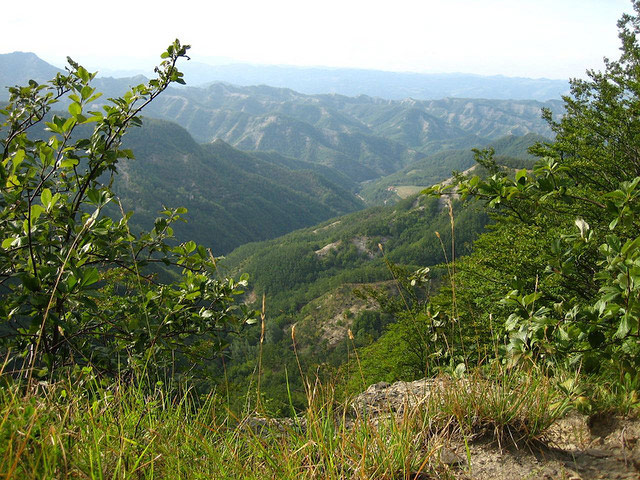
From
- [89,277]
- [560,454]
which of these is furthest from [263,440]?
[560,454]

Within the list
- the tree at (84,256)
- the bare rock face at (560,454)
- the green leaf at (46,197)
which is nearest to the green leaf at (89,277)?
the tree at (84,256)

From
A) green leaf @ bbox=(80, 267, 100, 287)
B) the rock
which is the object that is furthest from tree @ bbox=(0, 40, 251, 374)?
the rock

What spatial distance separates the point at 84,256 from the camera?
309cm

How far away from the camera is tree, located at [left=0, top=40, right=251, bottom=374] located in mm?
2941

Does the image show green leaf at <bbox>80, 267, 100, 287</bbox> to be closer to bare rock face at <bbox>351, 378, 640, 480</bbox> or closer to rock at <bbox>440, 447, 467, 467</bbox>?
bare rock face at <bbox>351, 378, 640, 480</bbox>

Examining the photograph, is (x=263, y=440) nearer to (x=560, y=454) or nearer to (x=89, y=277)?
(x=89, y=277)

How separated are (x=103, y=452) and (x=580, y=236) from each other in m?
3.06

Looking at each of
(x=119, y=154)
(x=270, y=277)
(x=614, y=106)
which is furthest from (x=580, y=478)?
(x=270, y=277)

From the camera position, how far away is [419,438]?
2146mm

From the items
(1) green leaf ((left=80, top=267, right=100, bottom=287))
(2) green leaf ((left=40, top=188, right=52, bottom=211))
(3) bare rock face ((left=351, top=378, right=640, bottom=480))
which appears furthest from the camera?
(2) green leaf ((left=40, top=188, right=52, bottom=211))

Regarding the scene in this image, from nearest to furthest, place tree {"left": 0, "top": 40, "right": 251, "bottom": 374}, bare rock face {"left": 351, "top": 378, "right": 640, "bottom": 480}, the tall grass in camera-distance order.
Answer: the tall grass < bare rock face {"left": 351, "top": 378, "right": 640, "bottom": 480} < tree {"left": 0, "top": 40, "right": 251, "bottom": 374}

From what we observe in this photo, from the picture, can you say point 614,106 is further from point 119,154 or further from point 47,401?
point 47,401

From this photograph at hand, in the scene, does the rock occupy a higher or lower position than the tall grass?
lower

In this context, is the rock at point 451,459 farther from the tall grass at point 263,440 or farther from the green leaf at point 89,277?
the green leaf at point 89,277
